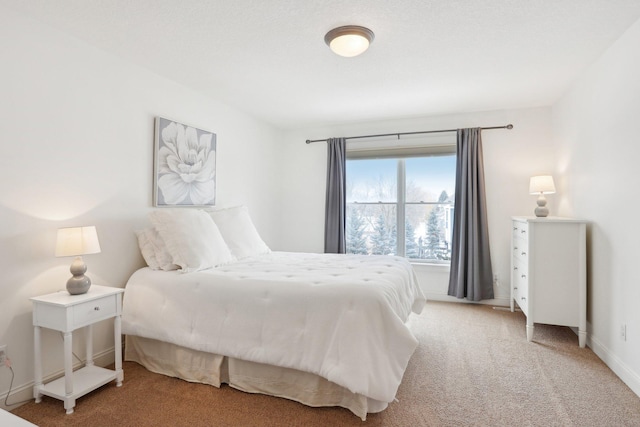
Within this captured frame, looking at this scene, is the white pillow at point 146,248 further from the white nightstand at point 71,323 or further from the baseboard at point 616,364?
the baseboard at point 616,364

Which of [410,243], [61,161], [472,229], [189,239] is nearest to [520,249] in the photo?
[472,229]

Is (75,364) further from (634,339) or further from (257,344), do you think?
(634,339)

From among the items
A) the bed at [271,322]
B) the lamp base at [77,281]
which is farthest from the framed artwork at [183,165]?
the lamp base at [77,281]

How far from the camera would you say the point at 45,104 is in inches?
89.7

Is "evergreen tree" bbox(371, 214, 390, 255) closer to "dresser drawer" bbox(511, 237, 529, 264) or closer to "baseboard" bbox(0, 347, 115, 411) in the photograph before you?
"dresser drawer" bbox(511, 237, 529, 264)

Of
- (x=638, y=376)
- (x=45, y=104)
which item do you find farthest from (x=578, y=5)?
(x=45, y=104)

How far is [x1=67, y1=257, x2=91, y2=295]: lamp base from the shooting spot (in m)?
2.19

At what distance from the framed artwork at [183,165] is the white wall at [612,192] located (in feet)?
11.8

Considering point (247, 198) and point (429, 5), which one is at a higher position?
point (429, 5)

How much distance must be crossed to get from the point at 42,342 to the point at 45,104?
1.57m

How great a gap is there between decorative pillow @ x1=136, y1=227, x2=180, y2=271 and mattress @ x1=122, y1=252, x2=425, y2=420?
0.27 feet

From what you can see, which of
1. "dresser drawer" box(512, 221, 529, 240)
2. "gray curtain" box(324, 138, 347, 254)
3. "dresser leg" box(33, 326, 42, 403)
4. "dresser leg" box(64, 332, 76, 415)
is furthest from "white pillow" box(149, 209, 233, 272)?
"dresser drawer" box(512, 221, 529, 240)

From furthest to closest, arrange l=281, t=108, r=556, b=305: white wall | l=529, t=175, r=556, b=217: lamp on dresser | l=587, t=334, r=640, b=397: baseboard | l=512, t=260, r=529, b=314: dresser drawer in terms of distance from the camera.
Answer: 1. l=281, t=108, r=556, b=305: white wall
2. l=529, t=175, r=556, b=217: lamp on dresser
3. l=512, t=260, r=529, b=314: dresser drawer
4. l=587, t=334, r=640, b=397: baseboard

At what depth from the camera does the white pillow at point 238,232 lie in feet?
10.9
